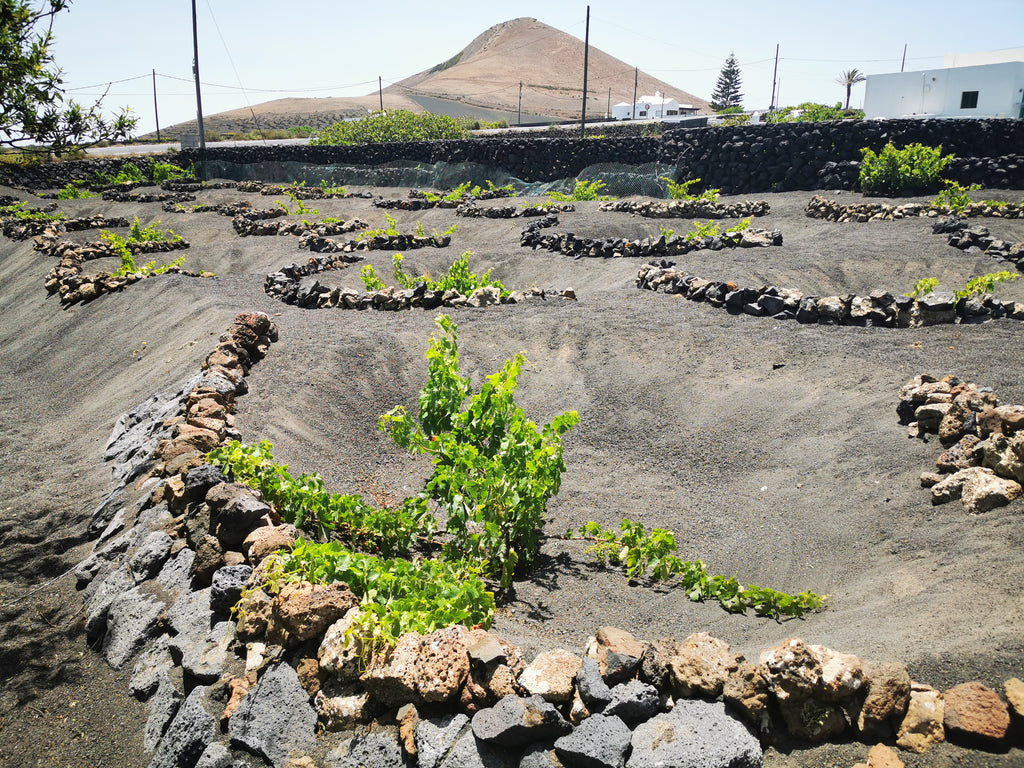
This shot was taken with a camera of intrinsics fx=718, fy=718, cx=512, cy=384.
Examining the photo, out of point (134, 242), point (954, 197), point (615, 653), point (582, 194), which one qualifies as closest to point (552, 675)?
point (615, 653)

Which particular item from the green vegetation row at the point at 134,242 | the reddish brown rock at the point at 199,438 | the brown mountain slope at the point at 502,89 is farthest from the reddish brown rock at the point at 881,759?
the brown mountain slope at the point at 502,89

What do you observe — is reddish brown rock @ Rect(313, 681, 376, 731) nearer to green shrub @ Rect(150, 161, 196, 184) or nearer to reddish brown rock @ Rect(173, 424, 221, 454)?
reddish brown rock @ Rect(173, 424, 221, 454)

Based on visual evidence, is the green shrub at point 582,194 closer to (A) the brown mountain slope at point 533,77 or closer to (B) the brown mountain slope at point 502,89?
(B) the brown mountain slope at point 502,89

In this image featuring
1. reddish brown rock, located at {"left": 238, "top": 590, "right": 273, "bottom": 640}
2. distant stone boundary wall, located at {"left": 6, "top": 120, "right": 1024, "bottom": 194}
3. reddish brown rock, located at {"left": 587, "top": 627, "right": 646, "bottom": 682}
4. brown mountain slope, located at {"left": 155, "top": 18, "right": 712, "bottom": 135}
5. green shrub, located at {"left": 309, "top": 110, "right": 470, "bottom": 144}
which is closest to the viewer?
reddish brown rock, located at {"left": 587, "top": 627, "right": 646, "bottom": 682}

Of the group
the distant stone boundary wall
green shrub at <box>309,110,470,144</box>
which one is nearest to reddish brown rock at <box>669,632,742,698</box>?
the distant stone boundary wall

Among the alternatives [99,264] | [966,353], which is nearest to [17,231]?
[99,264]

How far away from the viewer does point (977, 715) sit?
2477 mm

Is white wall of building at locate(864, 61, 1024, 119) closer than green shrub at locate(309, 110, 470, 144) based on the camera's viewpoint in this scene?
Yes

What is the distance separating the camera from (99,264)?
1608 centimetres

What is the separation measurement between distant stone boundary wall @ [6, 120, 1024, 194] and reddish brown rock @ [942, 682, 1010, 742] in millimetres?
22508

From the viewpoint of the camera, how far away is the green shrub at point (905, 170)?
20.0 m

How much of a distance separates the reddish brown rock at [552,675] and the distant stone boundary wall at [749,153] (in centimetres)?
2291

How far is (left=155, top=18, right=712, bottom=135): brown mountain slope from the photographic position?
310 feet

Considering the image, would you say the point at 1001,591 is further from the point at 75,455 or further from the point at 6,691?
the point at 75,455
